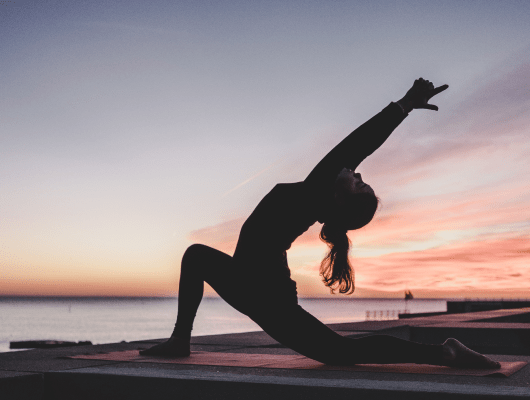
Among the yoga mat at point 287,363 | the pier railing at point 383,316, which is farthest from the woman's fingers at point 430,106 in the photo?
the pier railing at point 383,316

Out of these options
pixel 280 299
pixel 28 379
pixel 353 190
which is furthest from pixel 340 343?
pixel 28 379

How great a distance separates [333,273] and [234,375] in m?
1.13

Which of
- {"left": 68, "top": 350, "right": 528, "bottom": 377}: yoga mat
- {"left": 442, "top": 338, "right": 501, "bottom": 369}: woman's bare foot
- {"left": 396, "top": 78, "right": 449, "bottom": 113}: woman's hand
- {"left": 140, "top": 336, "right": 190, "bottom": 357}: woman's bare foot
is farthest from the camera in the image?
{"left": 140, "top": 336, "right": 190, "bottom": 357}: woman's bare foot

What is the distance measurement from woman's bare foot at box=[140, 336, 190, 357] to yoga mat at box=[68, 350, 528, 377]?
0.05 metres

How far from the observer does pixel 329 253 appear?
3799 millimetres

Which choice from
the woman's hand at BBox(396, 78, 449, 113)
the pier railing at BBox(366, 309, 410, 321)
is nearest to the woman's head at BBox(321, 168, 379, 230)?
the woman's hand at BBox(396, 78, 449, 113)

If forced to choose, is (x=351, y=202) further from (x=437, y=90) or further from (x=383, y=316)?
(x=383, y=316)

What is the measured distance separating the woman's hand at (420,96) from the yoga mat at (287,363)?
1767 mm

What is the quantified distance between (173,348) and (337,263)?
1.52 meters

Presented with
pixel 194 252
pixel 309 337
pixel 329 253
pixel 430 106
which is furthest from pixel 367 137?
pixel 194 252

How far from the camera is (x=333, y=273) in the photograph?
3805 millimetres

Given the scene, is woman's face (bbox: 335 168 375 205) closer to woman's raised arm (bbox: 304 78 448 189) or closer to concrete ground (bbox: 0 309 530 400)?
woman's raised arm (bbox: 304 78 448 189)

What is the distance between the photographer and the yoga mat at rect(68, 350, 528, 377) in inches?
128

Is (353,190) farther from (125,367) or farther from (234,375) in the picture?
(125,367)
